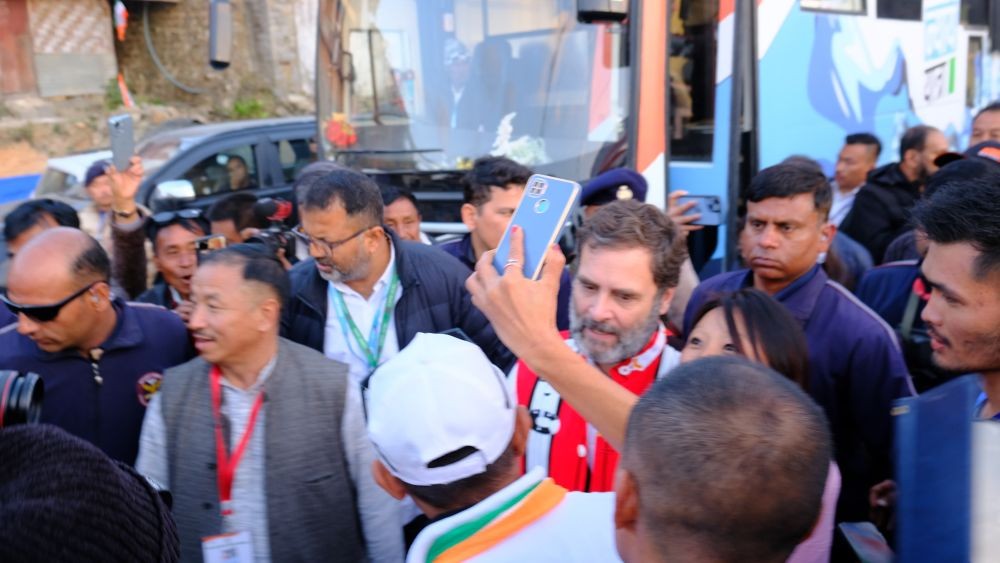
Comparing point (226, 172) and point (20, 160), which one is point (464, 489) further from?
point (20, 160)

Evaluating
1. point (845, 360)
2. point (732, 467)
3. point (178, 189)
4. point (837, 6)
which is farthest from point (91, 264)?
point (837, 6)

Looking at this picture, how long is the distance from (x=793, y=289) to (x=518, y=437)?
1624 millimetres

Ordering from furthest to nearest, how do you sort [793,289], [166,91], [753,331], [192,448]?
[166,91]
[793,289]
[192,448]
[753,331]

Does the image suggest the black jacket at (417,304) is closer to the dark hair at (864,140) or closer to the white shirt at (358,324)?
the white shirt at (358,324)

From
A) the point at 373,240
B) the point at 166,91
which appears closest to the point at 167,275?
the point at 373,240

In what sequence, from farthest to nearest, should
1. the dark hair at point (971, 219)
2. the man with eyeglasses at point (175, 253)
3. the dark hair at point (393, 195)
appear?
the dark hair at point (393, 195) → the man with eyeglasses at point (175, 253) → the dark hair at point (971, 219)

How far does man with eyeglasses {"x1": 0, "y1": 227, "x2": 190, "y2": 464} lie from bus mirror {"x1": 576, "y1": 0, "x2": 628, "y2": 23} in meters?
2.82

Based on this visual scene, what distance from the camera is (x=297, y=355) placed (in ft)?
8.95

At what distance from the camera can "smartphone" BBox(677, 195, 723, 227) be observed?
4973 millimetres

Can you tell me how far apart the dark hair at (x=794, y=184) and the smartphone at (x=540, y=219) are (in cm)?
172

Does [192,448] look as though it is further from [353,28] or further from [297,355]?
[353,28]

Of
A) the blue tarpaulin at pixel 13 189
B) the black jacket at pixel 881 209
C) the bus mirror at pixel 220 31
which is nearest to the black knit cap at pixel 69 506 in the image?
the black jacket at pixel 881 209

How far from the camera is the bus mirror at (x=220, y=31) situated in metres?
6.06

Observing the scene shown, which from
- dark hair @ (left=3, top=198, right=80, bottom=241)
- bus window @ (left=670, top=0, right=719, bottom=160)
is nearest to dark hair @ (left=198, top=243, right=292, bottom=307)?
dark hair @ (left=3, top=198, right=80, bottom=241)
